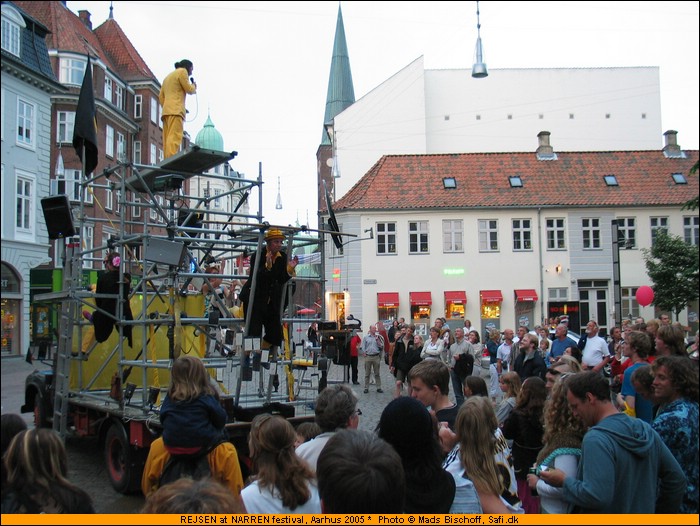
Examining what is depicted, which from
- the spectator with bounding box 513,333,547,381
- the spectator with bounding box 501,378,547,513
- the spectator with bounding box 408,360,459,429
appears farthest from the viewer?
the spectator with bounding box 513,333,547,381

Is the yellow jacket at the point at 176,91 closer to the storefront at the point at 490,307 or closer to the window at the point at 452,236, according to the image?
the window at the point at 452,236

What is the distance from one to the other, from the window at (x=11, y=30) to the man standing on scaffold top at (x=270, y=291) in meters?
4.28

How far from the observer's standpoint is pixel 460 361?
14086 mm

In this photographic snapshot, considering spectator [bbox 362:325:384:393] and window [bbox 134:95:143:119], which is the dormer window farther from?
window [bbox 134:95:143:119]

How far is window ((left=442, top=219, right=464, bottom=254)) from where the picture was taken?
114 feet

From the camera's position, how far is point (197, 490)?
7.58 ft

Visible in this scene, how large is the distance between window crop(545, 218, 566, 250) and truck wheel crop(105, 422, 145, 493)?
29.9 m

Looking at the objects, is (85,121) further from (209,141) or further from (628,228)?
(628,228)

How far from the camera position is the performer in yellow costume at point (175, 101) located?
8.09 meters

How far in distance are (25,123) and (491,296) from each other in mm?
31807

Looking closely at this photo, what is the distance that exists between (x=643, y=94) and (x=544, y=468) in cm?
4846

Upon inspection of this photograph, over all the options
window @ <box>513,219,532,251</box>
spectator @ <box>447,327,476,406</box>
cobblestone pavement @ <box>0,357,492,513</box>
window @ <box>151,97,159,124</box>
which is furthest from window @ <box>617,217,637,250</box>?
window @ <box>151,97,159,124</box>

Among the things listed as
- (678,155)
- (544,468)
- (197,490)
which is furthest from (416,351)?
(678,155)

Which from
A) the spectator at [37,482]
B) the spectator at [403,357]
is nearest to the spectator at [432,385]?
the spectator at [37,482]
